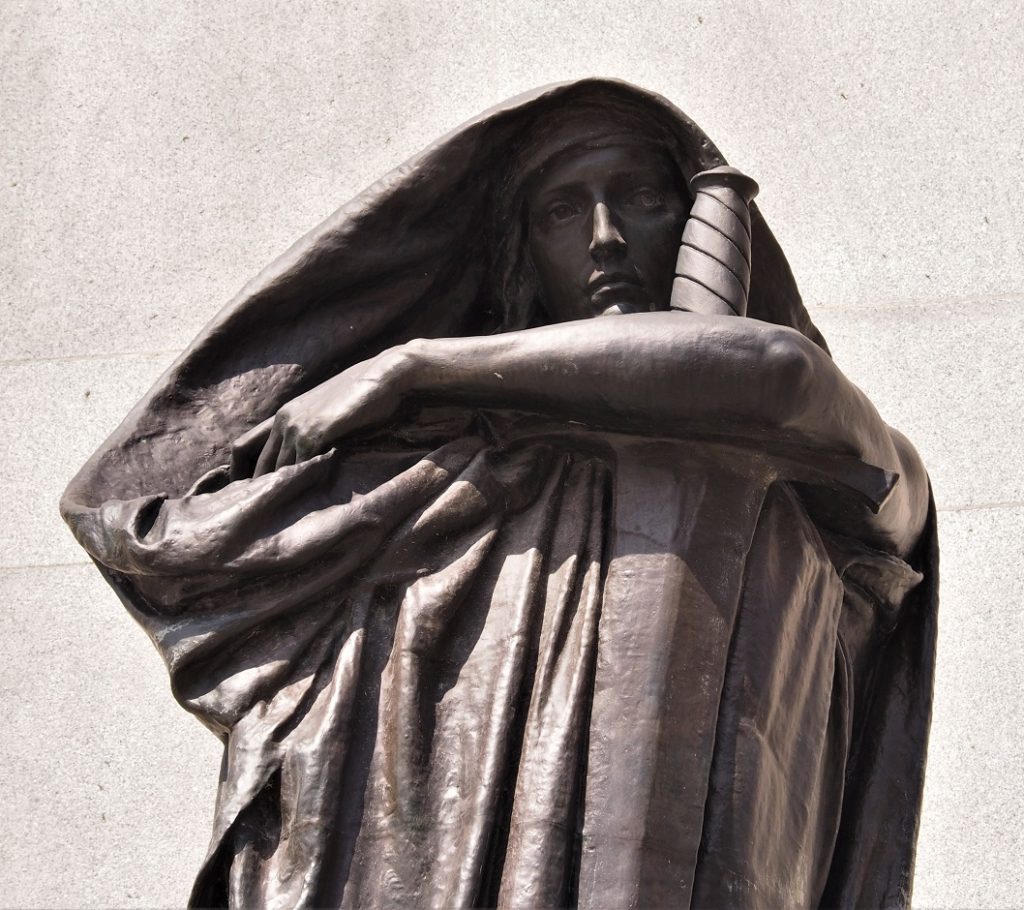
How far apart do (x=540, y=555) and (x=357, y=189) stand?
1.30 metres

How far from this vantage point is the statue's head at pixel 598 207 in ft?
8.90

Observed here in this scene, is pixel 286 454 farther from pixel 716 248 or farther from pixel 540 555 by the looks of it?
pixel 716 248

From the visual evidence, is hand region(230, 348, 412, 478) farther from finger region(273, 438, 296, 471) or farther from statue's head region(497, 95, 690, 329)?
statue's head region(497, 95, 690, 329)

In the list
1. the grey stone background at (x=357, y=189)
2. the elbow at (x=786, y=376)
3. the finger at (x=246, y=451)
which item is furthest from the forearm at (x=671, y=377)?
the grey stone background at (x=357, y=189)

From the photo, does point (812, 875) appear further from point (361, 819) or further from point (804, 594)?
point (361, 819)

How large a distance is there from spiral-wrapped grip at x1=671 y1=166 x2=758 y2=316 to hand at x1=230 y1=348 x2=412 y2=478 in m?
0.35

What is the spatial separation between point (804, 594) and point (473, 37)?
1.56m

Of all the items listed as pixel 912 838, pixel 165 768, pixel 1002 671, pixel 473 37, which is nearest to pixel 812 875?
pixel 912 838

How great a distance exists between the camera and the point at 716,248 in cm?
266

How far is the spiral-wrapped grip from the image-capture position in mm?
2633

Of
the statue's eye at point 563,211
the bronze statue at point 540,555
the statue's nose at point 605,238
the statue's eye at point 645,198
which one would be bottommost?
the bronze statue at point 540,555

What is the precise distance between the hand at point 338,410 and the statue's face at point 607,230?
0.90 feet

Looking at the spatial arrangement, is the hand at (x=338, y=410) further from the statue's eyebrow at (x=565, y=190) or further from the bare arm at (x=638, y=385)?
the statue's eyebrow at (x=565, y=190)

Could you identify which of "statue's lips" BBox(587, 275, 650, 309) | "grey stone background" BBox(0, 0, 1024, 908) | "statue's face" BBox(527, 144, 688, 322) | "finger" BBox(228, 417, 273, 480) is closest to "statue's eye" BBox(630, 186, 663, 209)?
"statue's face" BBox(527, 144, 688, 322)
